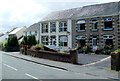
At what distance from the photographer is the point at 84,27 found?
94.8 ft

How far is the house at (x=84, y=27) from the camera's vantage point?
25.4 metres

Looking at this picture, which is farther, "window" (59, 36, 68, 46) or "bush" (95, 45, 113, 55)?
"window" (59, 36, 68, 46)

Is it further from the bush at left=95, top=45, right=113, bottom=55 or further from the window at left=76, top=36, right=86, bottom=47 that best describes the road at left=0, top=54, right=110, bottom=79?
the window at left=76, top=36, right=86, bottom=47

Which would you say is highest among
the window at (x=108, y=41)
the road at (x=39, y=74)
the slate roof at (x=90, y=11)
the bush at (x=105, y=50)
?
the slate roof at (x=90, y=11)

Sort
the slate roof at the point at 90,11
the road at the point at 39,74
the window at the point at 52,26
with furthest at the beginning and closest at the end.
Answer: the window at the point at 52,26 → the slate roof at the point at 90,11 → the road at the point at 39,74

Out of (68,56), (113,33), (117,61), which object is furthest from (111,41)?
(117,61)

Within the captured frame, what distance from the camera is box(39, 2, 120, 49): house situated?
25.4m

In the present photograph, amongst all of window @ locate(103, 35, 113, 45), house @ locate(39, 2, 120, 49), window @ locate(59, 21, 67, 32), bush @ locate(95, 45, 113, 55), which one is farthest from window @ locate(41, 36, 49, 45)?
window @ locate(103, 35, 113, 45)

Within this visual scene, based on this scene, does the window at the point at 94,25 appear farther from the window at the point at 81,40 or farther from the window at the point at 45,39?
the window at the point at 45,39

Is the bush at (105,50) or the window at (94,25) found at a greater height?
the window at (94,25)

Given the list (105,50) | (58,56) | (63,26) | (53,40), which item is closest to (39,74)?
(58,56)

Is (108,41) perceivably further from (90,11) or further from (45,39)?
(45,39)

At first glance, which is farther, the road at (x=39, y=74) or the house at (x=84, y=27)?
the house at (x=84, y=27)

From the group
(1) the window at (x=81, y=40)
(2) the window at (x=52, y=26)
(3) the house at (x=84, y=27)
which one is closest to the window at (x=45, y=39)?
(3) the house at (x=84, y=27)
